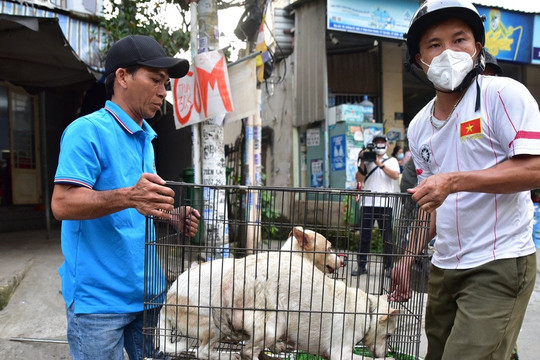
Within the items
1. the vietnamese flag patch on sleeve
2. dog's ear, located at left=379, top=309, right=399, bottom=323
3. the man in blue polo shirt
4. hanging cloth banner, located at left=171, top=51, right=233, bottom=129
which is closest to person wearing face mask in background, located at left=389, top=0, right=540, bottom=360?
the vietnamese flag patch on sleeve

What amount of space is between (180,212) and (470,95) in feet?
4.87

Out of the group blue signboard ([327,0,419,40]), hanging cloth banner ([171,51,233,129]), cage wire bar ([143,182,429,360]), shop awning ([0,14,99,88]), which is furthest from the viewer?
blue signboard ([327,0,419,40])

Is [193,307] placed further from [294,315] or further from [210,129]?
[210,129]

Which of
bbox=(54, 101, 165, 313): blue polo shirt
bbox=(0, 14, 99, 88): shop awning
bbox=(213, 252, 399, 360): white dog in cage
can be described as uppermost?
bbox=(0, 14, 99, 88): shop awning

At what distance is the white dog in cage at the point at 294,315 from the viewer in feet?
7.06

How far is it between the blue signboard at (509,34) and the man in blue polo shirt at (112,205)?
10.2m

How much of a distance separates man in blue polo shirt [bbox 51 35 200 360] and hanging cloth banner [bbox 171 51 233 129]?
2719 millimetres

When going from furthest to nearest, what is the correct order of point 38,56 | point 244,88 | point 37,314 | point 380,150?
point 38,56
point 380,150
point 244,88
point 37,314

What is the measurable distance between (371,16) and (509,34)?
379cm

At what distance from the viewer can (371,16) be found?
30.6ft

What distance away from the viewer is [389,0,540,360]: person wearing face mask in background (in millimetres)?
1710

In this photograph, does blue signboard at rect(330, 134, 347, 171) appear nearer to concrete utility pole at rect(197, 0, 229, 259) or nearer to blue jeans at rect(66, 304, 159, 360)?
concrete utility pole at rect(197, 0, 229, 259)

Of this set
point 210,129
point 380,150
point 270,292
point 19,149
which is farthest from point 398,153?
point 19,149

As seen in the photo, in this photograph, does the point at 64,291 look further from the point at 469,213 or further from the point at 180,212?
the point at 469,213
